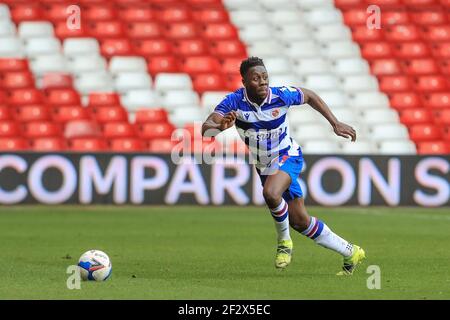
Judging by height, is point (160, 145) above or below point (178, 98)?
below

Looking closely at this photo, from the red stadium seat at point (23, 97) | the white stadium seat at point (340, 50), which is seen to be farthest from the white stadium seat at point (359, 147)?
the red stadium seat at point (23, 97)

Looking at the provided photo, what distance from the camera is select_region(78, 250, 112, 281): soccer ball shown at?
8.82 metres

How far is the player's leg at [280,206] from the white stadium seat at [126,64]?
35.5 ft

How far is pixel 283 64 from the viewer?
20641 millimetres

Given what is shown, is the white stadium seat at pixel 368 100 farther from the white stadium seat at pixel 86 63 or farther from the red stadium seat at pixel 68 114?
the red stadium seat at pixel 68 114

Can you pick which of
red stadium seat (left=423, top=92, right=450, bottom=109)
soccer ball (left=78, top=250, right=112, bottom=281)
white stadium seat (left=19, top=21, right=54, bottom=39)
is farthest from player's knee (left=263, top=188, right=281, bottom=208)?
white stadium seat (left=19, top=21, right=54, bottom=39)

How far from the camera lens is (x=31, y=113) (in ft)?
62.4

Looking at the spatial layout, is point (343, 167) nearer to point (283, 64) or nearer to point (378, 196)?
point (378, 196)

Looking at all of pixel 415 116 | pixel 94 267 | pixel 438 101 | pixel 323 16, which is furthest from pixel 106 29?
pixel 94 267

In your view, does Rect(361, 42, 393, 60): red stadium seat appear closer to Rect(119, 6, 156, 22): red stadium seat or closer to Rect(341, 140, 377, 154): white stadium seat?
Rect(341, 140, 377, 154): white stadium seat

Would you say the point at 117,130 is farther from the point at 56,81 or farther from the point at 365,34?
the point at 365,34

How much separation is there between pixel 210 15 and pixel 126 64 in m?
2.11

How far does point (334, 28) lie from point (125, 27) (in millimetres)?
4128

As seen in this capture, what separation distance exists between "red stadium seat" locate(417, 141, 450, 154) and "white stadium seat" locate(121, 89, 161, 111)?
4.79 m
